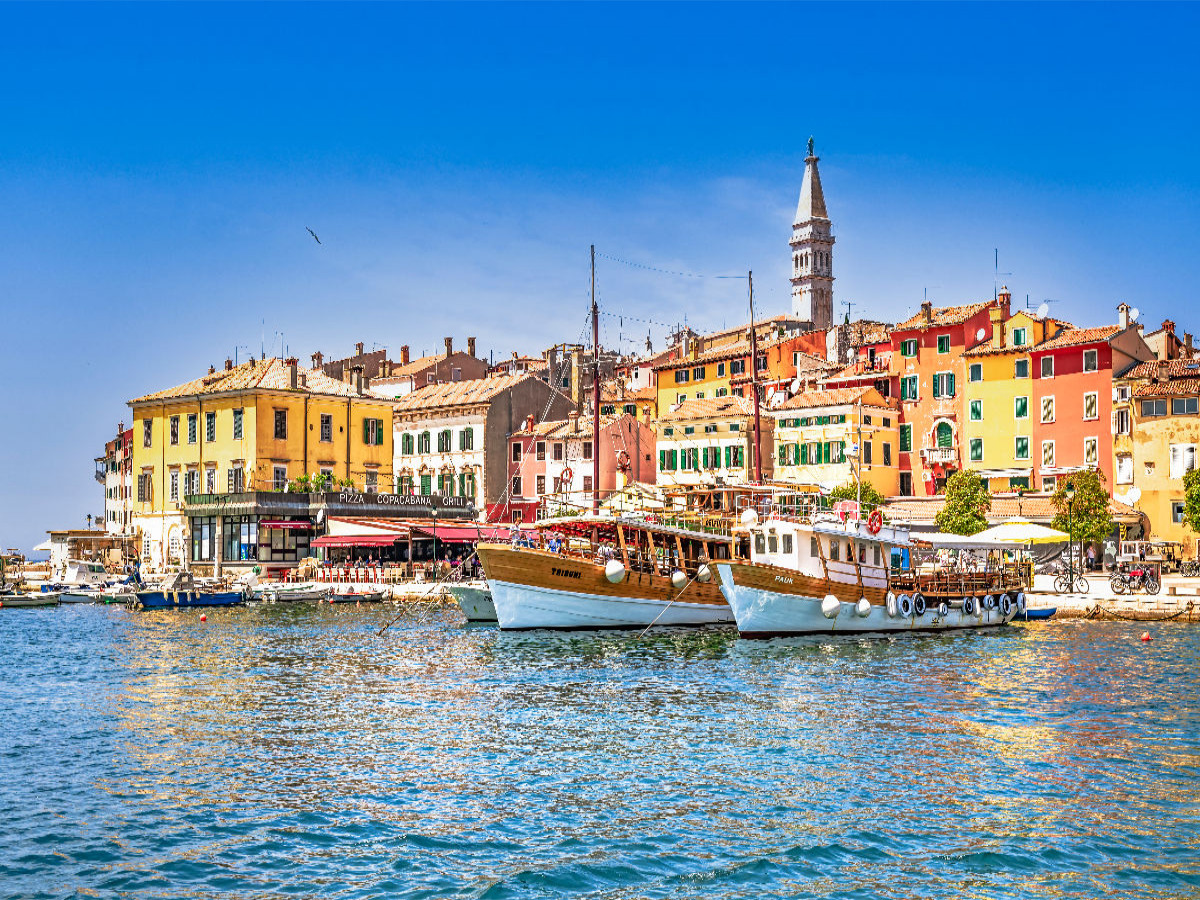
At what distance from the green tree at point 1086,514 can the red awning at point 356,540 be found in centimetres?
3402

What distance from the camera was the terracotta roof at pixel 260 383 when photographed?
75125 millimetres

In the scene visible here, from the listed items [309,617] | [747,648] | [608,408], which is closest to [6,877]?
[747,648]

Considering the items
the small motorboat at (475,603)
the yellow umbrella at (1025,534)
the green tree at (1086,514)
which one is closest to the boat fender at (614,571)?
the small motorboat at (475,603)

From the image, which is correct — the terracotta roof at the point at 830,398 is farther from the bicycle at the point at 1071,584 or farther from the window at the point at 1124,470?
the bicycle at the point at 1071,584

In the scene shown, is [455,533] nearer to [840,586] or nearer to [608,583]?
[608,583]

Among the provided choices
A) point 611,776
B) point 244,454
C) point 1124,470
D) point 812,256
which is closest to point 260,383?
point 244,454

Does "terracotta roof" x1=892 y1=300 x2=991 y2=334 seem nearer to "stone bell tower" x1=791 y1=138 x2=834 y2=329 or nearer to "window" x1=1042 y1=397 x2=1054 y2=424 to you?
"window" x1=1042 y1=397 x2=1054 y2=424

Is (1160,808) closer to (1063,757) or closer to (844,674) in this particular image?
(1063,757)

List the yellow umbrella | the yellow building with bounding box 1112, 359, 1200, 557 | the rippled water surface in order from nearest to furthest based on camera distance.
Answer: the rippled water surface
the yellow umbrella
the yellow building with bounding box 1112, 359, 1200, 557

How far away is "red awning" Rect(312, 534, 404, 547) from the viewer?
A: 219 ft

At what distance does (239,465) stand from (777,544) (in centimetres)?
4479

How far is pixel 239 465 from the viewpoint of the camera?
243ft

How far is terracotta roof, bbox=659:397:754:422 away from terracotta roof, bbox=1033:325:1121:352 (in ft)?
56.4

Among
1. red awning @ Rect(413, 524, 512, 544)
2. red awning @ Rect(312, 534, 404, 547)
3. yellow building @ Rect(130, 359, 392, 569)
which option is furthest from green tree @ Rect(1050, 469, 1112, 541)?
yellow building @ Rect(130, 359, 392, 569)
